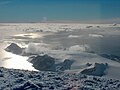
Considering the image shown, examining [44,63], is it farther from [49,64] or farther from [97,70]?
[97,70]

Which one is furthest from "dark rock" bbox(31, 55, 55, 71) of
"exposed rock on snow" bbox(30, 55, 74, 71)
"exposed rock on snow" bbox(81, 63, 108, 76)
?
"exposed rock on snow" bbox(81, 63, 108, 76)

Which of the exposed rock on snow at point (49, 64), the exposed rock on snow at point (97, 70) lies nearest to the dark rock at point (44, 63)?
the exposed rock on snow at point (49, 64)

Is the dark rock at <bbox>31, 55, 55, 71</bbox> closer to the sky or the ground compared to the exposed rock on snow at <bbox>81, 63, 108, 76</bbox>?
closer to the ground

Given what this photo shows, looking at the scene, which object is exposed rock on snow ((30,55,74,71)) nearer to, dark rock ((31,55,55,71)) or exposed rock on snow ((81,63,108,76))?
dark rock ((31,55,55,71))

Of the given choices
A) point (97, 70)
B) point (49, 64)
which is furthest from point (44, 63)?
point (97, 70)

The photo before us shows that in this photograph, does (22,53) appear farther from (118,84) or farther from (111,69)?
(118,84)

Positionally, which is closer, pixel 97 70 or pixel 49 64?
pixel 97 70

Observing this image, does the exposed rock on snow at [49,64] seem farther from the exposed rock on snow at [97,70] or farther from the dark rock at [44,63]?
the exposed rock on snow at [97,70]

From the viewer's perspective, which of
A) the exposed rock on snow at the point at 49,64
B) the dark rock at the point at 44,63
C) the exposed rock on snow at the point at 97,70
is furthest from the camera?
the dark rock at the point at 44,63

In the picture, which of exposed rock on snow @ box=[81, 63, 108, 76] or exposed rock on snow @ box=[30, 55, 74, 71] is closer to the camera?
exposed rock on snow @ box=[81, 63, 108, 76]
